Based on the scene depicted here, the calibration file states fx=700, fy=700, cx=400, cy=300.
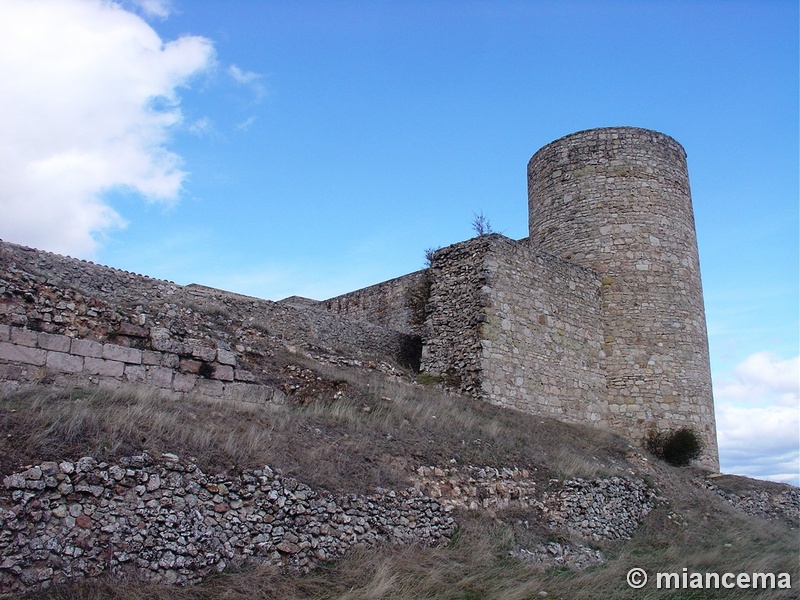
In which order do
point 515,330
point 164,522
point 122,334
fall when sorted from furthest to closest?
point 515,330 < point 122,334 < point 164,522

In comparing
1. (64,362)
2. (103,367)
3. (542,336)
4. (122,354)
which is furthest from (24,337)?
(542,336)

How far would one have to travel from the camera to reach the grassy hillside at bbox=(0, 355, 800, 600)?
277 inches

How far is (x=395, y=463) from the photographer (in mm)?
9641

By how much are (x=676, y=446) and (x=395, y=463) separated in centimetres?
1070

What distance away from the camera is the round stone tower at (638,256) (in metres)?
18.6

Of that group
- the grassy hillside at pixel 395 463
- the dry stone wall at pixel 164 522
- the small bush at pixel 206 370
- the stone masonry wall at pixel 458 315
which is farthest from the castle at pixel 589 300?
the dry stone wall at pixel 164 522

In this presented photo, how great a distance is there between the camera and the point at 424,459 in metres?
10.1

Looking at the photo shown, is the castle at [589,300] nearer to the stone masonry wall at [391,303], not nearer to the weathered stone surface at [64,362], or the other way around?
the stone masonry wall at [391,303]

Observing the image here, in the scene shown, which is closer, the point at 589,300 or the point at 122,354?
the point at 122,354

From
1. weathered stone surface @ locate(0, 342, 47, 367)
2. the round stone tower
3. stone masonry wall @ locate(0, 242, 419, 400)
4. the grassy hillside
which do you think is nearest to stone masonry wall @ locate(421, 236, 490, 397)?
the grassy hillside

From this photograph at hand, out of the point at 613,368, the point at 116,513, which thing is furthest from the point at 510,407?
the point at 116,513
